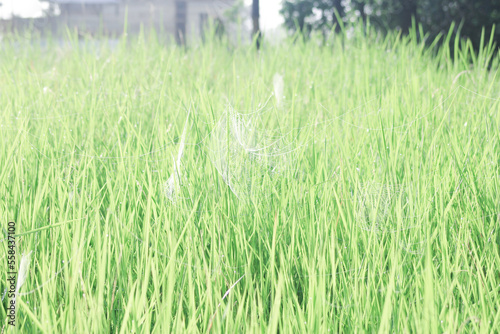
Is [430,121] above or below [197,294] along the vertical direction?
above

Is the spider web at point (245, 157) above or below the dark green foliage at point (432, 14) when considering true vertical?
below

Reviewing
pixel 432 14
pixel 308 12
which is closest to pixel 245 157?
pixel 432 14

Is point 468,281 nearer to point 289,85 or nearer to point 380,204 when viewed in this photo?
point 380,204

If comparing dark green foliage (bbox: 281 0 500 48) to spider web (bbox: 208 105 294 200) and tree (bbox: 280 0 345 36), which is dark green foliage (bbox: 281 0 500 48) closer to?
tree (bbox: 280 0 345 36)

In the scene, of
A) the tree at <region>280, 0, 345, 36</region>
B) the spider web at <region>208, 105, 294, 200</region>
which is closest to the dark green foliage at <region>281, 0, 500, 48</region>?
the tree at <region>280, 0, 345, 36</region>

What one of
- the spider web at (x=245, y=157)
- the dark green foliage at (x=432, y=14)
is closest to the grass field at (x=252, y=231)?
the spider web at (x=245, y=157)

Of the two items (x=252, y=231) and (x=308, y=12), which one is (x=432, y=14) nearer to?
(x=308, y=12)

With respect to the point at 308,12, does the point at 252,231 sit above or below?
below

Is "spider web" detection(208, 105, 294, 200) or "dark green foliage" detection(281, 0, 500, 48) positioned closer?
"spider web" detection(208, 105, 294, 200)

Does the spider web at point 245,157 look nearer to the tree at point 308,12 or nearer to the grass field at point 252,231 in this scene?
the grass field at point 252,231

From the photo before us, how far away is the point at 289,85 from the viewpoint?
2166 millimetres

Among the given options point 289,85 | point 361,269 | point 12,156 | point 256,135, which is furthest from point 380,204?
point 289,85

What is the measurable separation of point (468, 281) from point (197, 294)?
52 centimetres

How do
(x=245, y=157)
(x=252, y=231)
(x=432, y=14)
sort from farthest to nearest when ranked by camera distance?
(x=432, y=14), (x=245, y=157), (x=252, y=231)
